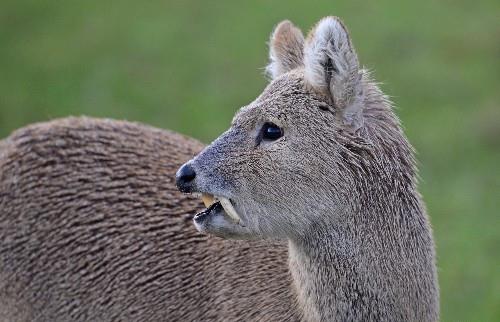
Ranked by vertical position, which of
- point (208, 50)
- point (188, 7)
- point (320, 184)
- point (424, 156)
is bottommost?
point (320, 184)

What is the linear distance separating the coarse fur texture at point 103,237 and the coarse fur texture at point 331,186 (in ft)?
2.96

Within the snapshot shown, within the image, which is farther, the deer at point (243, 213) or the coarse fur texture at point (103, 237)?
the coarse fur texture at point (103, 237)

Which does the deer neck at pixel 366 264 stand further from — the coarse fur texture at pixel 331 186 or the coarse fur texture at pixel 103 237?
the coarse fur texture at pixel 103 237

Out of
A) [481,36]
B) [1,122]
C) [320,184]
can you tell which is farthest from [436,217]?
[320,184]

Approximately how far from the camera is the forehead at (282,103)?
5.80 metres

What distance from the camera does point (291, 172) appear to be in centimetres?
572

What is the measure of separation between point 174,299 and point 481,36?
10732 mm

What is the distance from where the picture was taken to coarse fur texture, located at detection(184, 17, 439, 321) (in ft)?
18.7

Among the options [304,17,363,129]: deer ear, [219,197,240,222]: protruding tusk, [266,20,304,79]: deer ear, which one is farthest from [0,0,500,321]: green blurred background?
[219,197,240,222]: protruding tusk

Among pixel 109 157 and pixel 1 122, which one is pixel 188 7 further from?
pixel 109 157

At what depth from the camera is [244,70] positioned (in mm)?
15867

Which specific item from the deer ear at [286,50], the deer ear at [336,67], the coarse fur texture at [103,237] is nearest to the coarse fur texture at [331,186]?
the deer ear at [336,67]

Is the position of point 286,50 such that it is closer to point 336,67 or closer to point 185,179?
point 336,67

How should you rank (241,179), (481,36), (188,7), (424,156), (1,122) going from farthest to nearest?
1. (188,7)
2. (481,36)
3. (1,122)
4. (424,156)
5. (241,179)
